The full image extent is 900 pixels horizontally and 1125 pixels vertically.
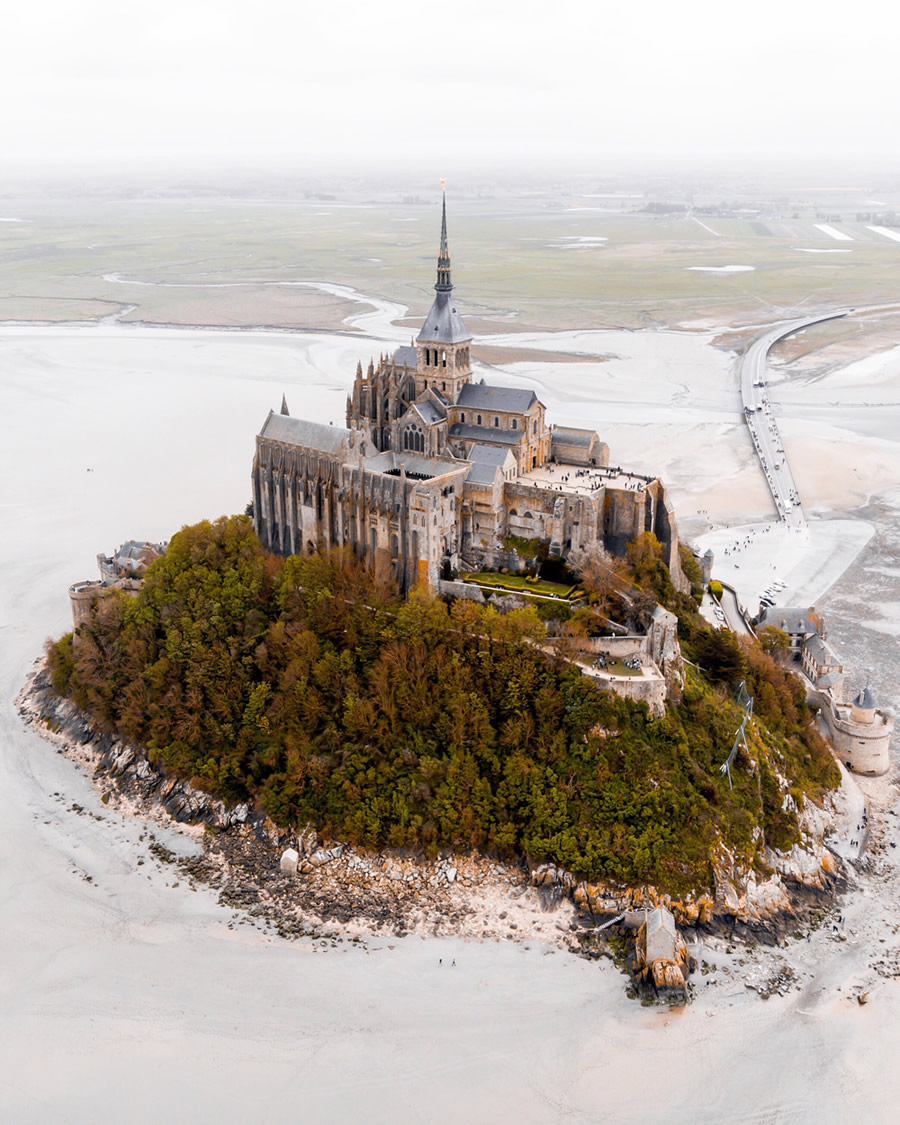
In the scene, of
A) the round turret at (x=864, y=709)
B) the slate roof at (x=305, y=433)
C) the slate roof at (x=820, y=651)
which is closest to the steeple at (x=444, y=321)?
the slate roof at (x=305, y=433)

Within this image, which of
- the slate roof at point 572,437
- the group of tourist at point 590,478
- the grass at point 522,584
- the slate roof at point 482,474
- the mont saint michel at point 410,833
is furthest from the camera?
the slate roof at point 572,437

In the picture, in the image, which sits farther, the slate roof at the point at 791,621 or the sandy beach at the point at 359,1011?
the slate roof at the point at 791,621

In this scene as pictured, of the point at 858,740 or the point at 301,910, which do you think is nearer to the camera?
the point at 301,910

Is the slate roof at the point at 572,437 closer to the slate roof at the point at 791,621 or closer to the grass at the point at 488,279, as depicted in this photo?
the slate roof at the point at 791,621

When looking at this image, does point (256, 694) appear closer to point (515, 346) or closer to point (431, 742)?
point (431, 742)

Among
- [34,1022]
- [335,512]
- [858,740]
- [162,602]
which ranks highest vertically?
[335,512]

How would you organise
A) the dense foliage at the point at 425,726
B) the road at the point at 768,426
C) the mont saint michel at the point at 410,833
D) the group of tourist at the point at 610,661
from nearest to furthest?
the mont saint michel at the point at 410,833
the dense foliage at the point at 425,726
the group of tourist at the point at 610,661
the road at the point at 768,426

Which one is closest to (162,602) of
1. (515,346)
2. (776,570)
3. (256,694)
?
(256,694)
